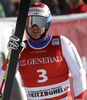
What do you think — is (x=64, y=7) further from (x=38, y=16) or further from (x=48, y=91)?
(x=48, y=91)

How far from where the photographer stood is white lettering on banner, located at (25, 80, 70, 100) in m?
4.21

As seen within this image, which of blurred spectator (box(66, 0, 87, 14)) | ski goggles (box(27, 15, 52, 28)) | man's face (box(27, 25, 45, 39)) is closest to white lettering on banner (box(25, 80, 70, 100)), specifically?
man's face (box(27, 25, 45, 39))

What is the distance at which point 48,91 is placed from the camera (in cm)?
421

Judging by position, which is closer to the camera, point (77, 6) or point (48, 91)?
point (48, 91)

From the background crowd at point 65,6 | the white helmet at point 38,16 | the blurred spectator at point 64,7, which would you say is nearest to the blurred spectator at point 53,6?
the background crowd at point 65,6

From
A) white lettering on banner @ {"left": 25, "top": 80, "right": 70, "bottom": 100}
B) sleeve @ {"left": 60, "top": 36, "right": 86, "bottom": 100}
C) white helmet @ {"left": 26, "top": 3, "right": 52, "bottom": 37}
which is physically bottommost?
white lettering on banner @ {"left": 25, "top": 80, "right": 70, "bottom": 100}

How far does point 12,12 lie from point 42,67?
239 inches

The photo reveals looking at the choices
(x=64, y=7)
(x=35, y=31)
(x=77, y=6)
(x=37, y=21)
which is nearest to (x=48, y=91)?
(x=35, y=31)

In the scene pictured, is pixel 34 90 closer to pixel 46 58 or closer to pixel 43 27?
pixel 46 58

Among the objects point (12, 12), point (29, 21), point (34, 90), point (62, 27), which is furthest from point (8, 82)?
point (12, 12)

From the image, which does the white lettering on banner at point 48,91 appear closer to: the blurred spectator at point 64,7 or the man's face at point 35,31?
the man's face at point 35,31

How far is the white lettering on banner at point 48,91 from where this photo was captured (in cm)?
421

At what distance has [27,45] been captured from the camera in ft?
14.1

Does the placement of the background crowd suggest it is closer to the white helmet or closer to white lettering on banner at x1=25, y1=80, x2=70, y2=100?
the white helmet
